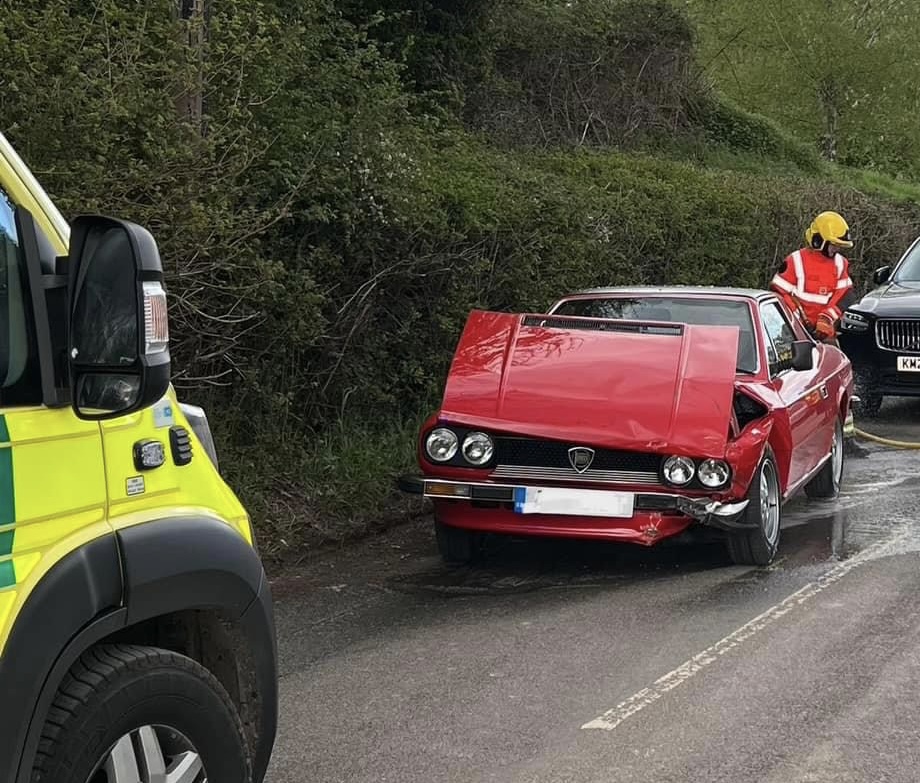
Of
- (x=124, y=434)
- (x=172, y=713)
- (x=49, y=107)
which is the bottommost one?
(x=172, y=713)

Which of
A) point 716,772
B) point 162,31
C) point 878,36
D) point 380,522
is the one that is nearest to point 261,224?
point 162,31

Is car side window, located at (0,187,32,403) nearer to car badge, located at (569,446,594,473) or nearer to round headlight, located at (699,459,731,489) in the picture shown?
car badge, located at (569,446,594,473)

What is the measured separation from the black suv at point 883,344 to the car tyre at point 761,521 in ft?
21.4

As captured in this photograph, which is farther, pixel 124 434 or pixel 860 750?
pixel 860 750

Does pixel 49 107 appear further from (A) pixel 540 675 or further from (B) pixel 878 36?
(B) pixel 878 36

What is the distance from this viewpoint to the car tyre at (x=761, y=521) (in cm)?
713

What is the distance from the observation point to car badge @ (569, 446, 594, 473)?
6996 millimetres

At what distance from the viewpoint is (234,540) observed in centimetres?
347

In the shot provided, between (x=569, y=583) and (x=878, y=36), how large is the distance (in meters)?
29.5

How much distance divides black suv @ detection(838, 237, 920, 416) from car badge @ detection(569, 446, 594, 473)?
7539 millimetres

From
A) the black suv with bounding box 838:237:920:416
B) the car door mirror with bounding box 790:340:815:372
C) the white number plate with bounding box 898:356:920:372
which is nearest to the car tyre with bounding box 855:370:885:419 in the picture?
the black suv with bounding box 838:237:920:416

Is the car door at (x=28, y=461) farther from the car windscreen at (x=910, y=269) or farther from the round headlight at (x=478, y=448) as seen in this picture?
the car windscreen at (x=910, y=269)

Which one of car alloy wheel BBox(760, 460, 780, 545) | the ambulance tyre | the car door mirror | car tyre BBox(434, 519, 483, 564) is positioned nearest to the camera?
the ambulance tyre

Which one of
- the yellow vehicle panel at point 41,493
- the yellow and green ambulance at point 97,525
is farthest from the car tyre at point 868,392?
the yellow vehicle panel at point 41,493
